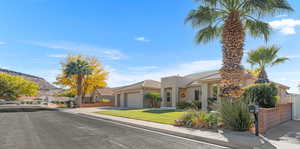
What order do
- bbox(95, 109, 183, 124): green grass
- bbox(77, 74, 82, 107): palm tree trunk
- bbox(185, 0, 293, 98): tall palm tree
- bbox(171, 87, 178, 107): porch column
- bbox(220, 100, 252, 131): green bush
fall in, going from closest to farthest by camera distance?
bbox(220, 100, 252, 131): green bush
bbox(185, 0, 293, 98): tall palm tree
bbox(95, 109, 183, 124): green grass
bbox(171, 87, 178, 107): porch column
bbox(77, 74, 82, 107): palm tree trunk

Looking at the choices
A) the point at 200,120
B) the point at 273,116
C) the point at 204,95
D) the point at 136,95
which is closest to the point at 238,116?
the point at 200,120

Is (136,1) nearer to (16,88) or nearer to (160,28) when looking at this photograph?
(160,28)

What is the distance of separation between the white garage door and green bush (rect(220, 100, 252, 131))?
19824mm

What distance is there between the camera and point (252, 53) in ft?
59.2

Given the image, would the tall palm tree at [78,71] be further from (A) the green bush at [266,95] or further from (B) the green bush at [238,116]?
(B) the green bush at [238,116]

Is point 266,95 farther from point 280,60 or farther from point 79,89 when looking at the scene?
point 79,89

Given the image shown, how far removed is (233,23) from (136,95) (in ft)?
69.4

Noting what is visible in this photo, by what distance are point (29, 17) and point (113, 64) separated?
1994 cm

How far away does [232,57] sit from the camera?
9.88 m

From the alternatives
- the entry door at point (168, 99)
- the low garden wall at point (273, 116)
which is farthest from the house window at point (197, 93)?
the low garden wall at point (273, 116)

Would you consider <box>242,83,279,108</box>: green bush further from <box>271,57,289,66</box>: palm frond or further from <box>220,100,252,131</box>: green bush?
<box>271,57,289,66</box>: palm frond

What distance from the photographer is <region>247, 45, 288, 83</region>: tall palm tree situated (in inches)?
675

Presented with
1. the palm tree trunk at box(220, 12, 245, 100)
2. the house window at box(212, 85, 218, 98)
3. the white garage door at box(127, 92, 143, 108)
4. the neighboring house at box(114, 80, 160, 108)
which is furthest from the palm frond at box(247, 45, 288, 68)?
the white garage door at box(127, 92, 143, 108)

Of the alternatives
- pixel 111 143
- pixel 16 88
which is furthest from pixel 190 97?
pixel 16 88
